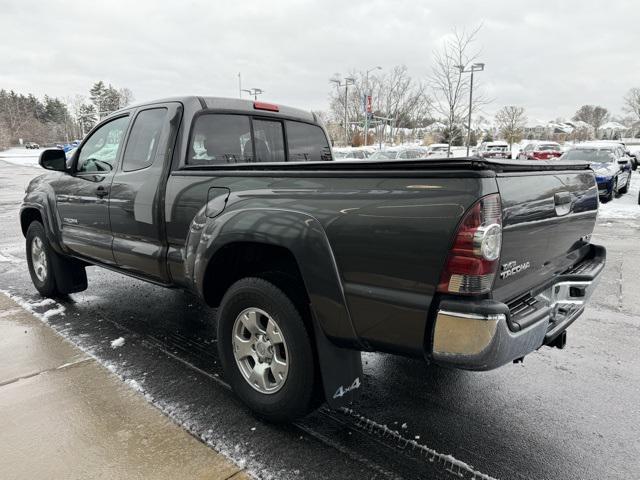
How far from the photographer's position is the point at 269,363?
9.08 feet

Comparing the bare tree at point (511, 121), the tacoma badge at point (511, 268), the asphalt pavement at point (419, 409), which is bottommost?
the asphalt pavement at point (419, 409)

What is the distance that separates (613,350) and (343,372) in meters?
2.72

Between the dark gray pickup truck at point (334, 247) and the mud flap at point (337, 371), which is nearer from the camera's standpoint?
the dark gray pickup truck at point (334, 247)

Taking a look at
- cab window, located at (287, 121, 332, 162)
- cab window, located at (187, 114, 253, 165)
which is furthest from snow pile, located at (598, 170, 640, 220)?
cab window, located at (187, 114, 253, 165)

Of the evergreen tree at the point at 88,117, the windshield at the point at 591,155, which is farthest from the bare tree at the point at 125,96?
the windshield at the point at 591,155

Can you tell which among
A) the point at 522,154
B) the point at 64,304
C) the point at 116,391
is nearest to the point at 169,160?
the point at 116,391

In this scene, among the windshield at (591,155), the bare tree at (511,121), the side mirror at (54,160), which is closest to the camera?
the side mirror at (54,160)

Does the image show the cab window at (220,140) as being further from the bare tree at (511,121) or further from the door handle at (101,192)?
the bare tree at (511,121)

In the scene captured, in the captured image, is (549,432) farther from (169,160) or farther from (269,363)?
(169,160)

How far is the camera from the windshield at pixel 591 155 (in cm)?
1594

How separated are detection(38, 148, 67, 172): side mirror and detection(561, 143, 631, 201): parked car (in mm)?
13823

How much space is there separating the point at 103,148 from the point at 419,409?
3515 millimetres

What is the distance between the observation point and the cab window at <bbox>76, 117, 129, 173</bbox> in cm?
409

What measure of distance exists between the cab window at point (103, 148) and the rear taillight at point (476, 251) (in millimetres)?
3194
